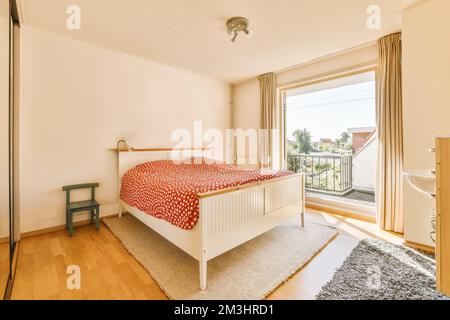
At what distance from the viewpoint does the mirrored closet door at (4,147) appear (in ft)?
5.32

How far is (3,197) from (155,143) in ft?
6.69

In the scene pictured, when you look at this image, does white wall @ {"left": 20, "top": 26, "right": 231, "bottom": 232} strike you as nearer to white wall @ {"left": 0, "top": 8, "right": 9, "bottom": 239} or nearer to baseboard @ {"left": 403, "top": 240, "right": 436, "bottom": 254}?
white wall @ {"left": 0, "top": 8, "right": 9, "bottom": 239}

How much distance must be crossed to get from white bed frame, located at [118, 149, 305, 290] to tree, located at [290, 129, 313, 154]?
1.68m

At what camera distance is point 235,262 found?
78.0 inches

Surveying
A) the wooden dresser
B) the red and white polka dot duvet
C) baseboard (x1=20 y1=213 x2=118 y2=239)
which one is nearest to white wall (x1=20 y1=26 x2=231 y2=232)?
baseboard (x1=20 y1=213 x2=118 y2=239)

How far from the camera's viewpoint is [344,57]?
10.6 ft

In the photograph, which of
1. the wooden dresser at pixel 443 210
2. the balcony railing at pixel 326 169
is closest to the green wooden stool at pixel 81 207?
the wooden dresser at pixel 443 210

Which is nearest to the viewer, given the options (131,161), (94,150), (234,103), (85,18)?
(85,18)

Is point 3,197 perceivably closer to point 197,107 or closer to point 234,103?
point 197,107

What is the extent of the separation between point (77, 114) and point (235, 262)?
2701 millimetres
